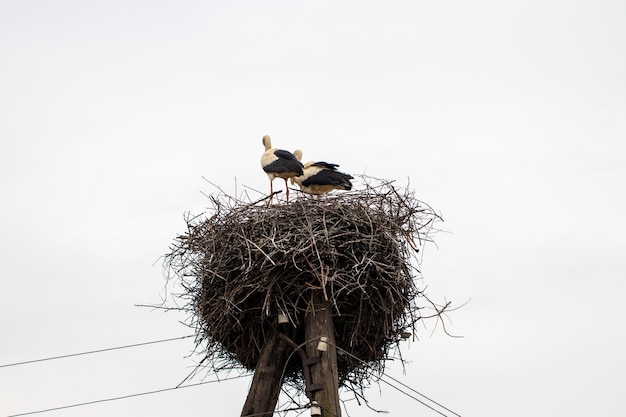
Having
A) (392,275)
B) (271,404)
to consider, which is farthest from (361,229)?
(271,404)

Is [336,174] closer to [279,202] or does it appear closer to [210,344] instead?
[279,202]

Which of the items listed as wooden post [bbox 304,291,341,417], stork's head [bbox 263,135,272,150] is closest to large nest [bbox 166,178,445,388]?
wooden post [bbox 304,291,341,417]

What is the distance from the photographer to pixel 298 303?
741 cm

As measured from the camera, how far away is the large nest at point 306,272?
7.23 m

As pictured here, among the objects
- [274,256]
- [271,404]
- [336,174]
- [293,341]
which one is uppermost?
[336,174]

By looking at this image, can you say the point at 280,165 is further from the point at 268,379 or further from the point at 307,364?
the point at 307,364

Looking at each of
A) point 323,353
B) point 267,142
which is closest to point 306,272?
point 323,353

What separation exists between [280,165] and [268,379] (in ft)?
8.53

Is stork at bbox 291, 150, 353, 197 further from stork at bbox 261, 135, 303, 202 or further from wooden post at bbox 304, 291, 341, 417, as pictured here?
wooden post at bbox 304, 291, 341, 417

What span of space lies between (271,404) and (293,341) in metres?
0.52

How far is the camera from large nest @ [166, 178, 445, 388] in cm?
723

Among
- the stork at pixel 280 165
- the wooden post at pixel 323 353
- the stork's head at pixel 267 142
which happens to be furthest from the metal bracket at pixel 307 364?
the stork's head at pixel 267 142

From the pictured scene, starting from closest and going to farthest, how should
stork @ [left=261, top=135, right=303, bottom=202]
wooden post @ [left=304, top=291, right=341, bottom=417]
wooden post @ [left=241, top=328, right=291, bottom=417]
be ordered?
1. wooden post @ [left=304, top=291, right=341, bottom=417]
2. wooden post @ [left=241, top=328, right=291, bottom=417]
3. stork @ [left=261, top=135, right=303, bottom=202]

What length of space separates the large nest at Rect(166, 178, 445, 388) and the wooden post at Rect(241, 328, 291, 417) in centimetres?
13
